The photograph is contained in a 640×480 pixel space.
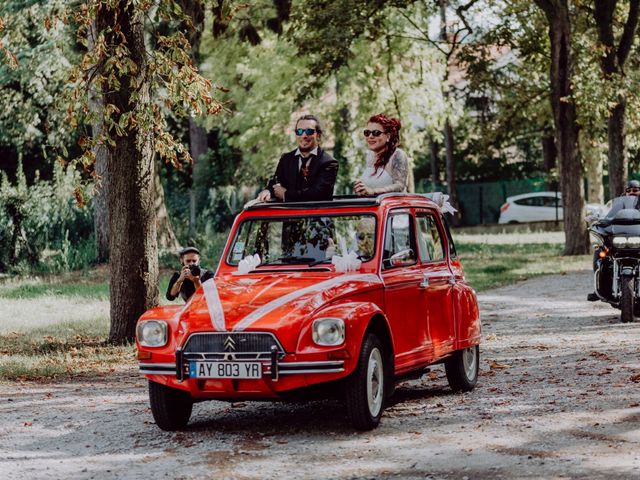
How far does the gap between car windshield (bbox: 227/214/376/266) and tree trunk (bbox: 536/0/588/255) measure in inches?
782

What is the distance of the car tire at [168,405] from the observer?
838cm

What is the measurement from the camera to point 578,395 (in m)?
9.63

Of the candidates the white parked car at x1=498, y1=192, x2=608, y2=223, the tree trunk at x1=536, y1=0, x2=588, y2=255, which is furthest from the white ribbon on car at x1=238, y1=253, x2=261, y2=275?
the white parked car at x1=498, y1=192, x2=608, y2=223

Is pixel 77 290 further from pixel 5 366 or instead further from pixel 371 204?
pixel 371 204

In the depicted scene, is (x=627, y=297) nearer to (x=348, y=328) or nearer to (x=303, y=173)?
(x=303, y=173)

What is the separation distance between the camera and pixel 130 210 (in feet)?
44.9

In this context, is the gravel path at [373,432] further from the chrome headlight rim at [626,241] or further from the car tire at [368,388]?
the chrome headlight rim at [626,241]

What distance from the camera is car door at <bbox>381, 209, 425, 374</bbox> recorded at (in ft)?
28.8

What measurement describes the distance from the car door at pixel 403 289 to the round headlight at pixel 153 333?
159 centimetres

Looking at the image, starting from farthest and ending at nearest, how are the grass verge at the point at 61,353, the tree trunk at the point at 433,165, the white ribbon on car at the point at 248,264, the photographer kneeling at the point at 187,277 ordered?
1. the tree trunk at the point at 433,165
2. the grass verge at the point at 61,353
3. the photographer kneeling at the point at 187,277
4. the white ribbon on car at the point at 248,264

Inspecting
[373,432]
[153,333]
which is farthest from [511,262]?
[153,333]

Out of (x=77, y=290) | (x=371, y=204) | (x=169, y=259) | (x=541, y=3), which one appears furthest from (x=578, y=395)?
(x=541, y=3)

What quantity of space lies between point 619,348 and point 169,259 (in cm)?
1509

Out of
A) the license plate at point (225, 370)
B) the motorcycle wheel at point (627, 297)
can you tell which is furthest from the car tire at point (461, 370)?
the motorcycle wheel at point (627, 297)
